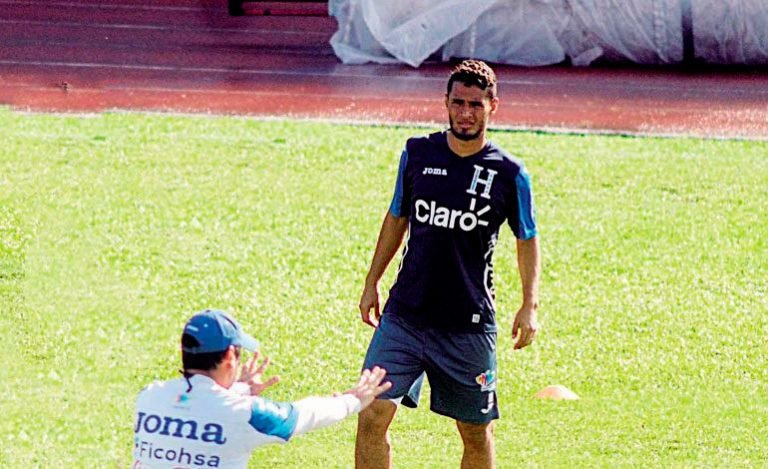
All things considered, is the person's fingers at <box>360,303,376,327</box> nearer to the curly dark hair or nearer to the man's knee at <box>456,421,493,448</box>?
the man's knee at <box>456,421,493,448</box>

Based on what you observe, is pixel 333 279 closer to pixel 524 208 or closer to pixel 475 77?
pixel 524 208

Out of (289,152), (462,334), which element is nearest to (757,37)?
(289,152)

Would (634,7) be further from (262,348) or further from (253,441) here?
(253,441)

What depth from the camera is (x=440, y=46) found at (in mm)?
15070

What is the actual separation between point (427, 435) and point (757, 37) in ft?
29.8

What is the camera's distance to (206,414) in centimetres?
455

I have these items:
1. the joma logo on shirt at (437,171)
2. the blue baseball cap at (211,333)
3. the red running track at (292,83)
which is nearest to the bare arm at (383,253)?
the joma logo on shirt at (437,171)

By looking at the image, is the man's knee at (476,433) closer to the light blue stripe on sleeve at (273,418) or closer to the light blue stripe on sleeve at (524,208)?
the light blue stripe on sleeve at (524,208)

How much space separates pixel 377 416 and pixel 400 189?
0.92m

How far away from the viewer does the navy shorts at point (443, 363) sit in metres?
6.07

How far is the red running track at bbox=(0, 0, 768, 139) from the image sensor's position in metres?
13.3

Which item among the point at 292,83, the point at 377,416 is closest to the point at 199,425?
the point at 377,416

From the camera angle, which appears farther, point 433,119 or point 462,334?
point 433,119

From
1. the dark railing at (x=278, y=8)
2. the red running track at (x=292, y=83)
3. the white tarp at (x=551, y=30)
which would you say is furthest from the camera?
the dark railing at (x=278, y=8)
